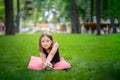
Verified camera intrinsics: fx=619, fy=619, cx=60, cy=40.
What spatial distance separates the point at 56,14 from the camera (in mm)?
2893

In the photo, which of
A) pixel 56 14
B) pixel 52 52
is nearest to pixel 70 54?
pixel 52 52

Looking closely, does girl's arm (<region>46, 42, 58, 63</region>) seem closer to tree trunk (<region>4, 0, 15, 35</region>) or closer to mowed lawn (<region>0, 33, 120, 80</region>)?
mowed lawn (<region>0, 33, 120, 80</region>)

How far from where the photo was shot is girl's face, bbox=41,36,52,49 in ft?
9.31

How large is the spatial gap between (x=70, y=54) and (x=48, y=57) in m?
0.11

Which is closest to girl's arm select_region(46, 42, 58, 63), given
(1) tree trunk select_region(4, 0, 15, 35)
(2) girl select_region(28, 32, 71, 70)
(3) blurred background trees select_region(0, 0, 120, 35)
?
(2) girl select_region(28, 32, 71, 70)

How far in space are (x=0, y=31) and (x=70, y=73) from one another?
1.51 feet

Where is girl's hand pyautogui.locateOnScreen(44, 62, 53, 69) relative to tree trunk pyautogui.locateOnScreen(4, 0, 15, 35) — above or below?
below

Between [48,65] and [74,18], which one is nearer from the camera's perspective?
[48,65]

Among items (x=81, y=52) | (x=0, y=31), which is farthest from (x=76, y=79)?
(x=0, y=31)

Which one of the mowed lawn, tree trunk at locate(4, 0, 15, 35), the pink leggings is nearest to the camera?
the mowed lawn

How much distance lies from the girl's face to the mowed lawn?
4 centimetres

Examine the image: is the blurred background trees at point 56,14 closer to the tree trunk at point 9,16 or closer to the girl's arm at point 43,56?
the tree trunk at point 9,16

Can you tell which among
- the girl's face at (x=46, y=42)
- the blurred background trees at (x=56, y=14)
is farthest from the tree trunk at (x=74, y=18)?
the girl's face at (x=46, y=42)

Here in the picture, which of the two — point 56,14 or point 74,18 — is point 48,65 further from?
point 74,18
